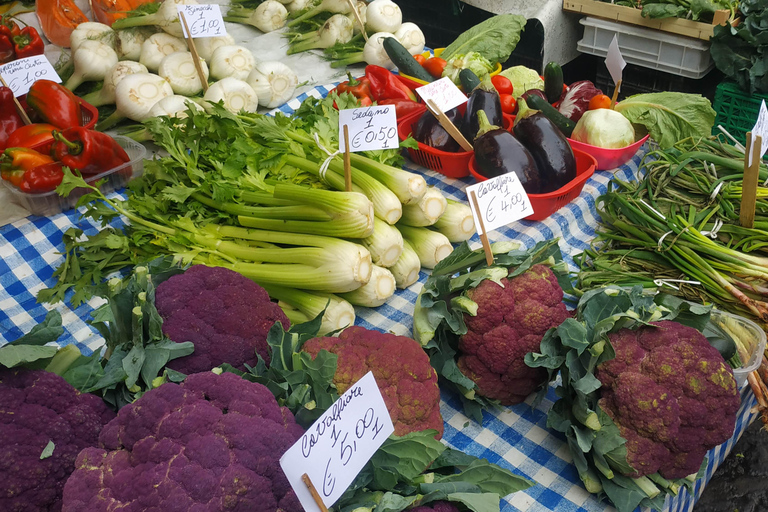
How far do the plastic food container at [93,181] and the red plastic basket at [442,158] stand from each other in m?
1.06

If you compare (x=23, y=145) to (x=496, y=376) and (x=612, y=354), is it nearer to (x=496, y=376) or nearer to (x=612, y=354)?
(x=496, y=376)

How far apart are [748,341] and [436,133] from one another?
1.30 meters

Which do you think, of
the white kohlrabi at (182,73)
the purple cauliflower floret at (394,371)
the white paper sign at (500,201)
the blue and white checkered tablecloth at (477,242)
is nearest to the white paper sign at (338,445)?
the purple cauliflower floret at (394,371)

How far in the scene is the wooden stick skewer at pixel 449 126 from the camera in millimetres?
2033

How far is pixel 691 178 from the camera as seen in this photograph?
78.1 inches

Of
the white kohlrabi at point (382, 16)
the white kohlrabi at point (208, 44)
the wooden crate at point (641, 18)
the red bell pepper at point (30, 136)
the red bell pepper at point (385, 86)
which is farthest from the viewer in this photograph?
the wooden crate at point (641, 18)

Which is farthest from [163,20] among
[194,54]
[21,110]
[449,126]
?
[449,126]

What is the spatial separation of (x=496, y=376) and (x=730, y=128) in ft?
8.98

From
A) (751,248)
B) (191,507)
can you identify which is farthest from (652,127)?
(191,507)

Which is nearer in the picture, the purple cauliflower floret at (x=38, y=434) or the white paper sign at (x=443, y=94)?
the purple cauliflower floret at (x=38, y=434)

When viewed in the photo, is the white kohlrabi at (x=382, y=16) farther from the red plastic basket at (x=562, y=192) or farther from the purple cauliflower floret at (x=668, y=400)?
the purple cauliflower floret at (x=668, y=400)

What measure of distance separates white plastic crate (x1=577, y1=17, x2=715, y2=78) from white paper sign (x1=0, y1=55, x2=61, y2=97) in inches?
119

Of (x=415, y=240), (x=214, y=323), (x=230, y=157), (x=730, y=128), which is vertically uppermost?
(x=230, y=157)

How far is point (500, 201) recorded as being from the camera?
150 cm
